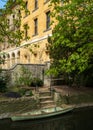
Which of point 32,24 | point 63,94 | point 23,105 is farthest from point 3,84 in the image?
point 32,24

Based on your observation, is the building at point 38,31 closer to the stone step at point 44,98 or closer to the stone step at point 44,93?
the stone step at point 44,93

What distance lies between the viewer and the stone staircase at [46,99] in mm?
19561

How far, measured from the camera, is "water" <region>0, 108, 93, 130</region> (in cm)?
1493

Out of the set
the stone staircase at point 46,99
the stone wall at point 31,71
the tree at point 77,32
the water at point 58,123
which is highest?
the tree at point 77,32

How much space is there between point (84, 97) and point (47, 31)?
1373 cm

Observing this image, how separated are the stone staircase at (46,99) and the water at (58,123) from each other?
2.29 meters

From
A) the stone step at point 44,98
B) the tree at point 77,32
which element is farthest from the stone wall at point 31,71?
the tree at point 77,32

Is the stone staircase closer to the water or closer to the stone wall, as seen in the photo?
the water

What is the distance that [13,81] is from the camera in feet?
79.0

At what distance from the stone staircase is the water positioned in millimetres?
2292

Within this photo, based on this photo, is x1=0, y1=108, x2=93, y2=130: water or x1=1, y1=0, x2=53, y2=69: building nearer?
x1=0, y1=108, x2=93, y2=130: water

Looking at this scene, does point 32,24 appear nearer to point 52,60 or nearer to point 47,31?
point 47,31

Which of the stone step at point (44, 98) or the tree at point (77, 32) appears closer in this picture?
the tree at point (77, 32)

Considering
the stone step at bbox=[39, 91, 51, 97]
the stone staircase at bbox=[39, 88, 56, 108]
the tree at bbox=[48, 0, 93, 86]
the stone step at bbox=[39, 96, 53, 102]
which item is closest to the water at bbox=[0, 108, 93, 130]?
the stone staircase at bbox=[39, 88, 56, 108]
